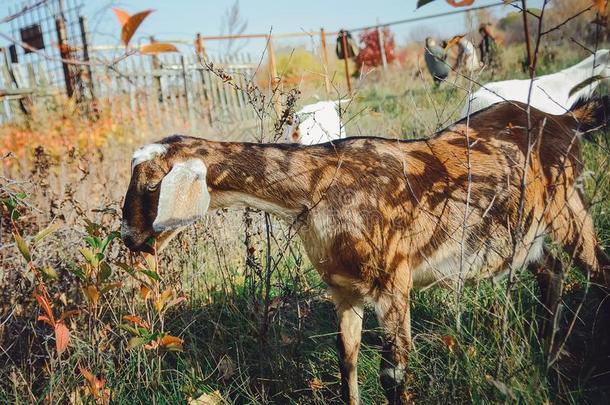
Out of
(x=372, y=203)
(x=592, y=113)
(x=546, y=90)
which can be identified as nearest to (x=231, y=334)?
(x=372, y=203)

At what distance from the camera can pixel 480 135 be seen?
9.24 feet

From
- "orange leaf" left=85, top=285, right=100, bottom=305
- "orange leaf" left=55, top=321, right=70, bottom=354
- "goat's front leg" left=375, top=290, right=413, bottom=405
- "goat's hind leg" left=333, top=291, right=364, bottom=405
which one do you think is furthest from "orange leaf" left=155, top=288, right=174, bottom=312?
"goat's front leg" left=375, top=290, right=413, bottom=405

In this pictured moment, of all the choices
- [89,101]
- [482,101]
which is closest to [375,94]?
[89,101]

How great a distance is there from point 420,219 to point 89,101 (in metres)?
7.60

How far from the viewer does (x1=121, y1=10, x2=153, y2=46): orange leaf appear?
1.11 m

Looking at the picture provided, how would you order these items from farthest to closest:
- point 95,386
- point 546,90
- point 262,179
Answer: point 546,90
point 262,179
point 95,386

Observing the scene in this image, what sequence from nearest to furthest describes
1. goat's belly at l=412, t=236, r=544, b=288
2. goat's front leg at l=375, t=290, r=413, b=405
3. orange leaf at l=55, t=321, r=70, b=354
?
orange leaf at l=55, t=321, r=70, b=354 → goat's front leg at l=375, t=290, r=413, b=405 → goat's belly at l=412, t=236, r=544, b=288

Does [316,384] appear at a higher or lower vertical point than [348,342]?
lower

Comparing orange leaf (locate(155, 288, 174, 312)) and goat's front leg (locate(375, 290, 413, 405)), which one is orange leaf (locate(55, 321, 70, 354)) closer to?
orange leaf (locate(155, 288, 174, 312))

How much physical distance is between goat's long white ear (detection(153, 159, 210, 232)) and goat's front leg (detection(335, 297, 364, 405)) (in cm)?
83

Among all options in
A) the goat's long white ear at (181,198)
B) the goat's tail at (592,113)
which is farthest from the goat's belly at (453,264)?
the goat's long white ear at (181,198)

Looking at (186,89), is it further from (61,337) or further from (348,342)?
(61,337)

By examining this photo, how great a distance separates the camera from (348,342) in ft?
8.98

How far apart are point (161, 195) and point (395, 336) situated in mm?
1208
